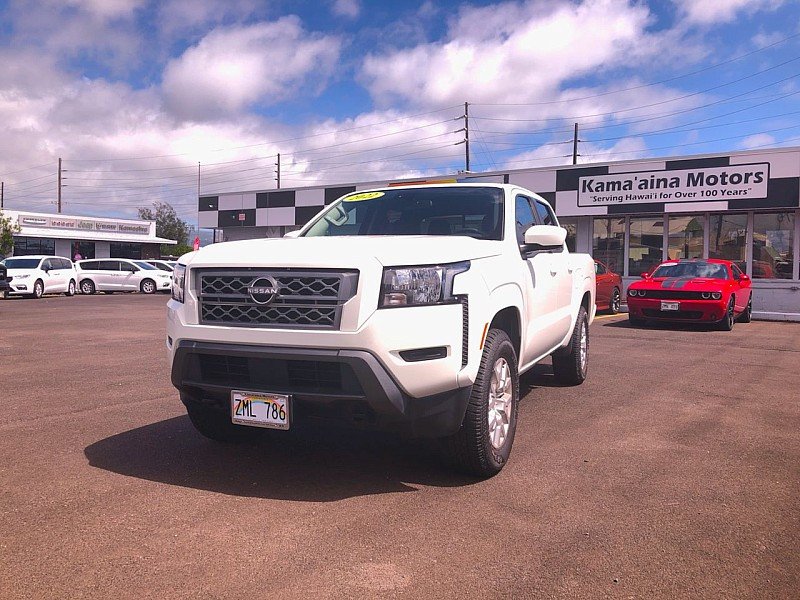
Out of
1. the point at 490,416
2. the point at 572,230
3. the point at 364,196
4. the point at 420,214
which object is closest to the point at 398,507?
the point at 490,416

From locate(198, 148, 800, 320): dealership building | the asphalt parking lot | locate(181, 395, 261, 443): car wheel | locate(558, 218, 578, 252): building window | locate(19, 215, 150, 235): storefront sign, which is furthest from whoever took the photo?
locate(19, 215, 150, 235): storefront sign

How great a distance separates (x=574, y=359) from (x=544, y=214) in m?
1.40

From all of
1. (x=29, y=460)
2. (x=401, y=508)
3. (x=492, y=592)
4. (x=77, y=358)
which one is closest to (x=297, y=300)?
(x=401, y=508)

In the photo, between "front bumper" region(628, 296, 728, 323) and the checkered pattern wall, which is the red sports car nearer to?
"front bumper" region(628, 296, 728, 323)

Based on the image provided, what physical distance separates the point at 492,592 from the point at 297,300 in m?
1.67

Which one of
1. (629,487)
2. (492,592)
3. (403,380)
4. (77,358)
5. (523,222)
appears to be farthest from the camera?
(77,358)

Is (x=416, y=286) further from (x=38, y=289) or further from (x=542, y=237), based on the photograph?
(x=38, y=289)

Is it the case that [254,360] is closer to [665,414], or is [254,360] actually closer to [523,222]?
[523,222]

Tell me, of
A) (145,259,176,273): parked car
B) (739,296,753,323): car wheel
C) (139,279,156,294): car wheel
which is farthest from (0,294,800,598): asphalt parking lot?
(145,259,176,273): parked car

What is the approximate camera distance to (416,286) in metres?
3.43

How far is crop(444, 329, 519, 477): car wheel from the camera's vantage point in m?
3.59

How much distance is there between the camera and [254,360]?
349cm

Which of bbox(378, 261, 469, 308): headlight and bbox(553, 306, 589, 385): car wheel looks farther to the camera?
bbox(553, 306, 589, 385): car wheel

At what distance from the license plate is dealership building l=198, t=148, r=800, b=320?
16001 mm
